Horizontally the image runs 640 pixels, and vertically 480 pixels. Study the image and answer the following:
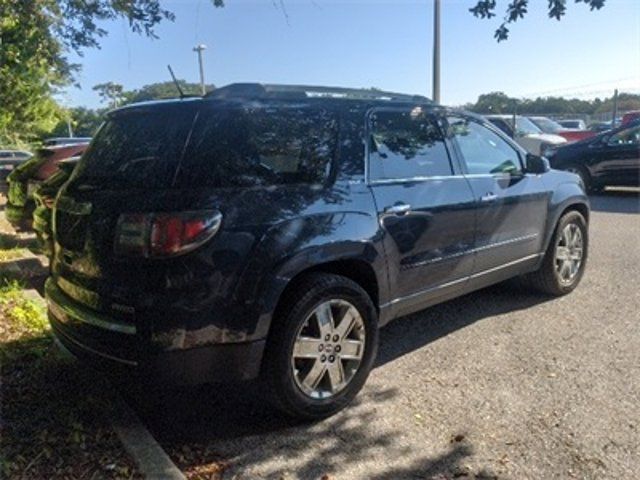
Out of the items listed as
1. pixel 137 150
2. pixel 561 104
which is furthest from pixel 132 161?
pixel 561 104

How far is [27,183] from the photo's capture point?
7.36 m

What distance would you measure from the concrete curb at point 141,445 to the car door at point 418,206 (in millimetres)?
1647

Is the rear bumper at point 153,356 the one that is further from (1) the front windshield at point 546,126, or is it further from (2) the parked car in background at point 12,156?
(2) the parked car in background at point 12,156

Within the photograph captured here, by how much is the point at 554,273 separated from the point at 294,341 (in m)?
3.10

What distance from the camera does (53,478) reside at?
8.77 ft

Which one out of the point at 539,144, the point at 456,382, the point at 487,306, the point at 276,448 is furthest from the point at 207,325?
the point at 539,144

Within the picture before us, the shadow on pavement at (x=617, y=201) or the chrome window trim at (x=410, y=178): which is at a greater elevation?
the chrome window trim at (x=410, y=178)

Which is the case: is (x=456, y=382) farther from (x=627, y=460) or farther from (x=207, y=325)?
(x=207, y=325)

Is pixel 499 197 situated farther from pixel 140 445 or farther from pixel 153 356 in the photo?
pixel 140 445

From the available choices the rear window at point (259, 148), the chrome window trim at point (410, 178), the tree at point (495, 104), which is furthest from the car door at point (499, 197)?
the tree at point (495, 104)

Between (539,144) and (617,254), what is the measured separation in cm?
1099

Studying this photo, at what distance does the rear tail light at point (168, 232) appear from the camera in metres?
2.73

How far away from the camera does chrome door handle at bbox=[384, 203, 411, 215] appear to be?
11.7 feet

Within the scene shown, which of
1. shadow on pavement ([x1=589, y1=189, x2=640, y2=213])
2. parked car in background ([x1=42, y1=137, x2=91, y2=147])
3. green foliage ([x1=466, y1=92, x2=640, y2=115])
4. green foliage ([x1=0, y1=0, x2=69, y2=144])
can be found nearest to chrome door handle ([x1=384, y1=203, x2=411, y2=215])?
green foliage ([x1=0, y1=0, x2=69, y2=144])
